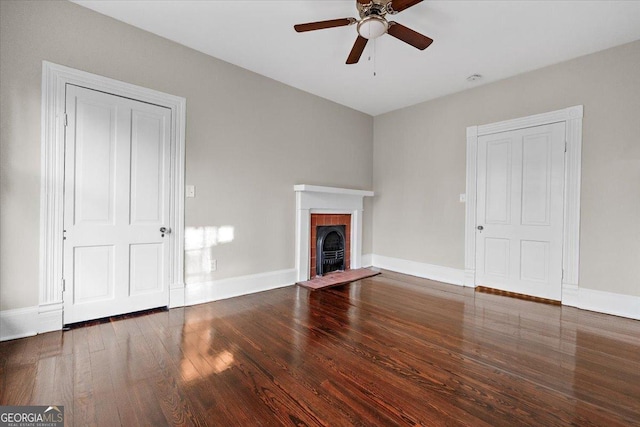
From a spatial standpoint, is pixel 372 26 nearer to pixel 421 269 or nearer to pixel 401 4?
pixel 401 4

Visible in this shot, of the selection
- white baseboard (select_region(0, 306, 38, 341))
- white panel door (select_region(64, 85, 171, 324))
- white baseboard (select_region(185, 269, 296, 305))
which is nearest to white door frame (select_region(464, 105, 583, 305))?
white baseboard (select_region(185, 269, 296, 305))

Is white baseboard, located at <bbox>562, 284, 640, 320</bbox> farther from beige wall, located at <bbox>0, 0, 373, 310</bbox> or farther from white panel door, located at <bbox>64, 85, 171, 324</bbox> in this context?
white panel door, located at <bbox>64, 85, 171, 324</bbox>

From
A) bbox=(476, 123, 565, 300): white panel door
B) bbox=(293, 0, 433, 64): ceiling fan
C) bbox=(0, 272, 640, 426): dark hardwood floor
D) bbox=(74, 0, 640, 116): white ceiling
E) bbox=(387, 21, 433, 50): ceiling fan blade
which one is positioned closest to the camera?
bbox=(0, 272, 640, 426): dark hardwood floor

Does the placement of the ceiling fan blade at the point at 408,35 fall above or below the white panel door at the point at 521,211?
above

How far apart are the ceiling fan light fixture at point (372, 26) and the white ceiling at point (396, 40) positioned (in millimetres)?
412

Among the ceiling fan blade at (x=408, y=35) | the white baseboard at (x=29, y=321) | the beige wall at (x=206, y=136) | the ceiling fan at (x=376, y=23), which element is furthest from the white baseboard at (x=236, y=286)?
the ceiling fan blade at (x=408, y=35)

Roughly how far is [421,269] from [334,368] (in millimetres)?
3163

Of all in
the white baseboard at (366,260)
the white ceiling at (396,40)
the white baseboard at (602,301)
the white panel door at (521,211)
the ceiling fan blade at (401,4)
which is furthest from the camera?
the white baseboard at (366,260)

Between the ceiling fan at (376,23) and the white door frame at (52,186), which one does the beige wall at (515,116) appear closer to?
the ceiling fan at (376,23)

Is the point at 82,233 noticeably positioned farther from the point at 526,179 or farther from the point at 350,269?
the point at 526,179

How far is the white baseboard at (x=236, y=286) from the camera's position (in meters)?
3.25

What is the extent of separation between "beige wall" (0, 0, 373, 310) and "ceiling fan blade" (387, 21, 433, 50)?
2.03 meters

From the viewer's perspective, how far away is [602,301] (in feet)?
10.3

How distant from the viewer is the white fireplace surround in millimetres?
4195
